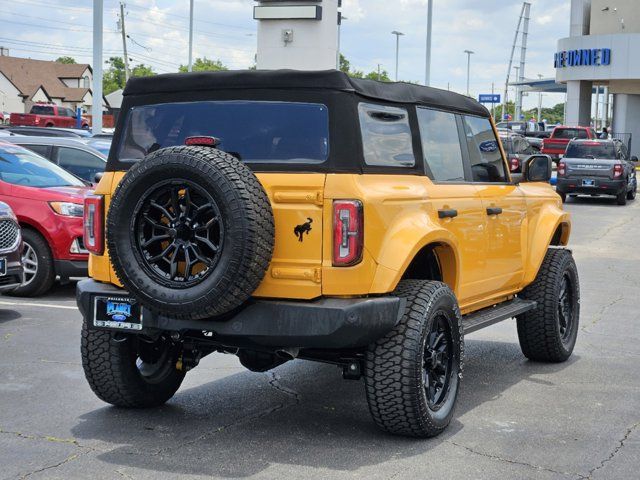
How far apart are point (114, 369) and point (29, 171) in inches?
254

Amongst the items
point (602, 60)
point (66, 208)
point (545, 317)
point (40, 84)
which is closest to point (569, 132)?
point (602, 60)

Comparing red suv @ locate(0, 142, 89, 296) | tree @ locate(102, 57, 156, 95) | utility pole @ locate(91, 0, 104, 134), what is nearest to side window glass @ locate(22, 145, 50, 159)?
red suv @ locate(0, 142, 89, 296)

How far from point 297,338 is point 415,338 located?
65cm

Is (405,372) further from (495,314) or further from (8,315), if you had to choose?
(8,315)

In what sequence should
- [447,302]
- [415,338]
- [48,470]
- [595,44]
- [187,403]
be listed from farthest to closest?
[595,44] < [187,403] < [447,302] < [415,338] < [48,470]

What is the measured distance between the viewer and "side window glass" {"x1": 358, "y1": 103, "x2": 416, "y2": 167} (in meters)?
5.78

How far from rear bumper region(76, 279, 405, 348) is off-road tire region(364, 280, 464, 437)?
0.11 metres

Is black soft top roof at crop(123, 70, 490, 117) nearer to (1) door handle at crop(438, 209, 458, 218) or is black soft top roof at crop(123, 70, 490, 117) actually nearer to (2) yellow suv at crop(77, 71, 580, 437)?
(2) yellow suv at crop(77, 71, 580, 437)

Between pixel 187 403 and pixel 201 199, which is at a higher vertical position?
pixel 201 199

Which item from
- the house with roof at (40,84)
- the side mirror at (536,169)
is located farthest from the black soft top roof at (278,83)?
the house with roof at (40,84)

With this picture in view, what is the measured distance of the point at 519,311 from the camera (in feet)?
24.5

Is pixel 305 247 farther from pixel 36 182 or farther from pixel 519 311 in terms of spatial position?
pixel 36 182

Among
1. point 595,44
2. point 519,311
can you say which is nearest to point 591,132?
point 595,44

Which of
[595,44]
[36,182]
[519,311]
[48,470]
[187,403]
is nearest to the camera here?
[48,470]
